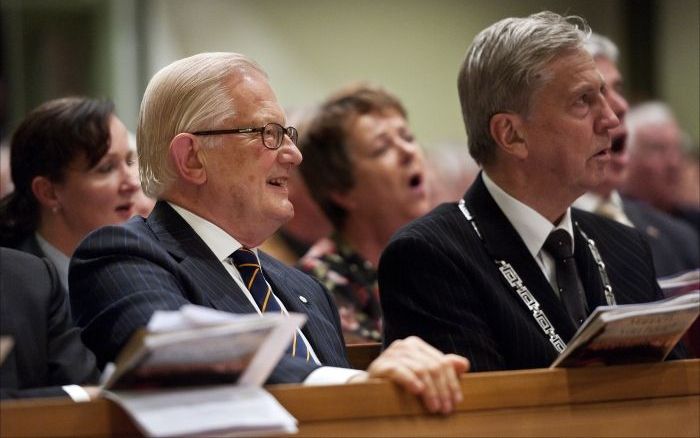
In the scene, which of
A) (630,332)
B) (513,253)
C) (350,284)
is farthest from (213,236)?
(350,284)

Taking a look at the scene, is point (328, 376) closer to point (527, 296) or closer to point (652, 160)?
point (527, 296)

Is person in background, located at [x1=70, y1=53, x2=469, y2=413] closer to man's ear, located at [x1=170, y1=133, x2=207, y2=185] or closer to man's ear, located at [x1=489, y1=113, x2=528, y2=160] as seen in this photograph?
man's ear, located at [x1=170, y1=133, x2=207, y2=185]

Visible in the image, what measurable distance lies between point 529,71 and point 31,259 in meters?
1.36

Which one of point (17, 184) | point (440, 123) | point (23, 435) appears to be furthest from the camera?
point (440, 123)

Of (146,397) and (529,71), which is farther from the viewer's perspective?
(529,71)

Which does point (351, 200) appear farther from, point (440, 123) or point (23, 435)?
point (440, 123)

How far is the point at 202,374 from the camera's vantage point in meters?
1.96

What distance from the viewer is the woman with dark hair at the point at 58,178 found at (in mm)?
3613

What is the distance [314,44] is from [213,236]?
220 inches

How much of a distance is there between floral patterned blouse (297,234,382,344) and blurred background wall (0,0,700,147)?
3.61 metres

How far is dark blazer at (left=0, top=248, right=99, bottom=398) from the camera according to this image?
8.05 feet

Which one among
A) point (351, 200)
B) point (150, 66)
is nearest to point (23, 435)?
point (351, 200)

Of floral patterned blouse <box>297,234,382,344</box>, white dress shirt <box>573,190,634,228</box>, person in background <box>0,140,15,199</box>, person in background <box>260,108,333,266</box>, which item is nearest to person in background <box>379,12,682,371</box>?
floral patterned blouse <box>297,234,382,344</box>

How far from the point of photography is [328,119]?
466 centimetres
